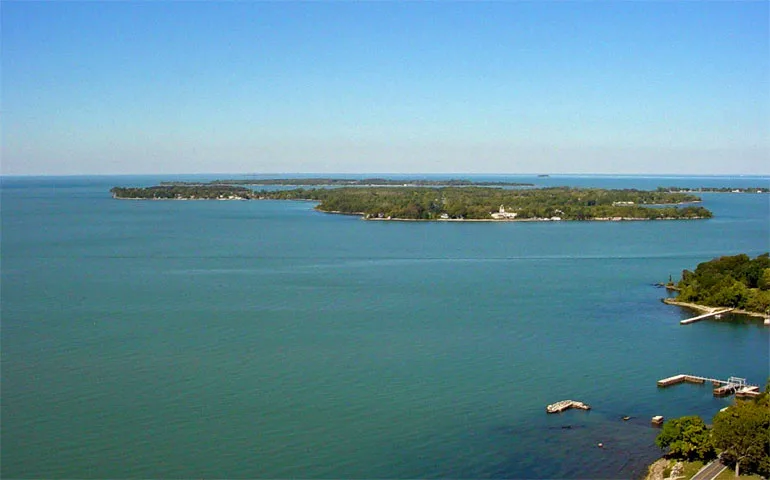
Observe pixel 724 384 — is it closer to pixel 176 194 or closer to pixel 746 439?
pixel 746 439

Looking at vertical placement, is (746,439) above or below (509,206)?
below

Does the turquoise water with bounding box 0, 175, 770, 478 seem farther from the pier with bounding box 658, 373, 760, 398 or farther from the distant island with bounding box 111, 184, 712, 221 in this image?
the distant island with bounding box 111, 184, 712, 221

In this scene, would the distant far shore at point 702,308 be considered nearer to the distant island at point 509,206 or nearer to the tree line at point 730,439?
the tree line at point 730,439

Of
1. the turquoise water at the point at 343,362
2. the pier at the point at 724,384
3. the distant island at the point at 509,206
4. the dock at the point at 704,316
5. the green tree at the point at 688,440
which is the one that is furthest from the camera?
A: the distant island at the point at 509,206

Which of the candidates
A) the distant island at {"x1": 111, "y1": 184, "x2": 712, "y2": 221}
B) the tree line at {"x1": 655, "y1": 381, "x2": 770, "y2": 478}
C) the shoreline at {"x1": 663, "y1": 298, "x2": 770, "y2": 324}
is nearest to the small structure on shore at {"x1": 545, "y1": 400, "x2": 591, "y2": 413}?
the tree line at {"x1": 655, "y1": 381, "x2": 770, "y2": 478}

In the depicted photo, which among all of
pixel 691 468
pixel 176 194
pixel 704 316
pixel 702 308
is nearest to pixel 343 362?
pixel 691 468

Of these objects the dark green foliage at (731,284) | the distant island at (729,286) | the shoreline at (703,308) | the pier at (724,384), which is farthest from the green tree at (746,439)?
the dark green foliage at (731,284)
